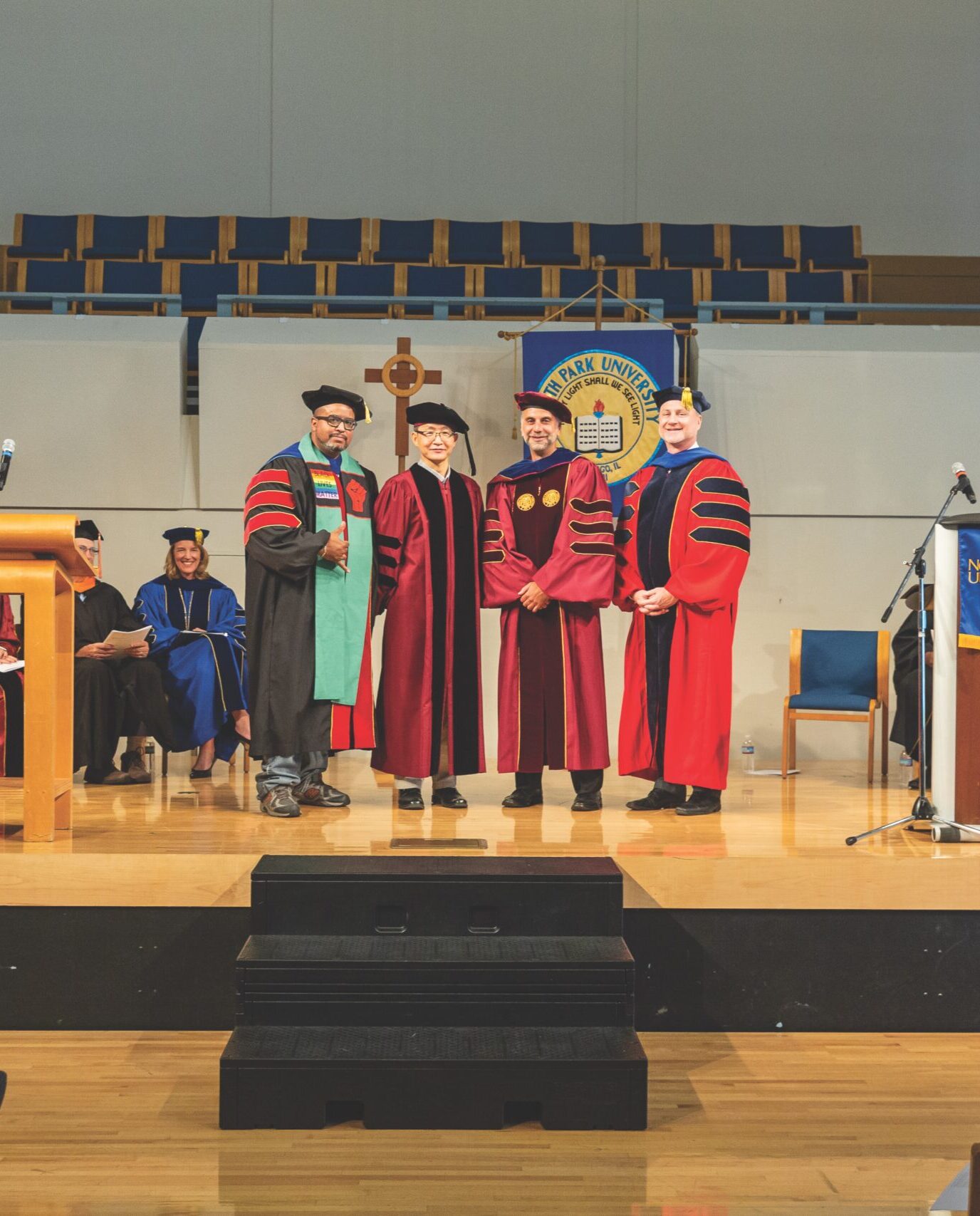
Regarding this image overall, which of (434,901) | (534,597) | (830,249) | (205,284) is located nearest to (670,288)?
(830,249)

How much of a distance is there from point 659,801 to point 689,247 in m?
5.78

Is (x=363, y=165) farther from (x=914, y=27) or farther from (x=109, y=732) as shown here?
(x=109, y=732)

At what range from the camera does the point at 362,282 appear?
29.5 feet

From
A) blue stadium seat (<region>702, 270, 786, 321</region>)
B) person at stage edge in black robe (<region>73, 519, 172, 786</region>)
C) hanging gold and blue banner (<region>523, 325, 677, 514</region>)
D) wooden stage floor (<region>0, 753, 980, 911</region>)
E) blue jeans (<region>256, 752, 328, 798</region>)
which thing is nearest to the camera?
wooden stage floor (<region>0, 753, 980, 911</region>)

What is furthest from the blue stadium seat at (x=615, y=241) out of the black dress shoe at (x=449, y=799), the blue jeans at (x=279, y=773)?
the blue jeans at (x=279, y=773)

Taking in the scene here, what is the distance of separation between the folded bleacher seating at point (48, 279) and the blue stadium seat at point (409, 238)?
2.11 metres

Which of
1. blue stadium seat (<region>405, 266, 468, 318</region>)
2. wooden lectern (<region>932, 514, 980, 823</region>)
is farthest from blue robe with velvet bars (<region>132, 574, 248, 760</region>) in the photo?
blue stadium seat (<region>405, 266, 468, 318</region>)

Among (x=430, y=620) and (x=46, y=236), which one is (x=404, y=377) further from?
(x=46, y=236)

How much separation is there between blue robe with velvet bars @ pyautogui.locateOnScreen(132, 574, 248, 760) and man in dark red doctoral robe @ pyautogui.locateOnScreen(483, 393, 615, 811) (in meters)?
1.59

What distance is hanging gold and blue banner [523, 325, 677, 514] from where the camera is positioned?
7.46 meters

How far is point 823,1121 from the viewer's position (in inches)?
119

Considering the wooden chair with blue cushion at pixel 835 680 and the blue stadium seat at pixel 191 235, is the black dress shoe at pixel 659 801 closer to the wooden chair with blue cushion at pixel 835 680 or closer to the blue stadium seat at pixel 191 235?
the wooden chair with blue cushion at pixel 835 680

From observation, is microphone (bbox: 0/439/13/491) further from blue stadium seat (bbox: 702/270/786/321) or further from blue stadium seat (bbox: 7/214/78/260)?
blue stadium seat (bbox: 702/270/786/321)

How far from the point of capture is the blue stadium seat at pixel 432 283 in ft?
29.4
